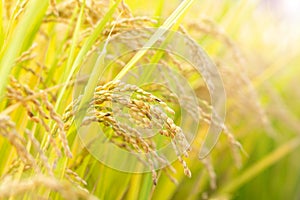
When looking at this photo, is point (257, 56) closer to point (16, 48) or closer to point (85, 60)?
point (85, 60)

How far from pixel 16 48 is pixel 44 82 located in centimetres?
39

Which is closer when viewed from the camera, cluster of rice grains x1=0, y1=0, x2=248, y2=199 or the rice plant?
cluster of rice grains x1=0, y1=0, x2=248, y2=199

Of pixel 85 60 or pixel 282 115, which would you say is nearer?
pixel 85 60

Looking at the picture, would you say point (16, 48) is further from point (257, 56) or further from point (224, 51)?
point (257, 56)

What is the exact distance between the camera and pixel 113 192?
1573 millimetres

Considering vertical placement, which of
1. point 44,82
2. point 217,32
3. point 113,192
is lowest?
point 113,192

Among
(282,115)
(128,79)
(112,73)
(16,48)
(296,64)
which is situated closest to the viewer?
(16,48)

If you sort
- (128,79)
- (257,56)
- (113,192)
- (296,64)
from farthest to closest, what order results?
1. (296,64)
2. (257,56)
3. (113,192)
4. (128,79)

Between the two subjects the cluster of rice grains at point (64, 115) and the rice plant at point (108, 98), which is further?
the rice plant at point (108, 98)

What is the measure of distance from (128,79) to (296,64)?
2.26 m

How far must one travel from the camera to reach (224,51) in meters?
2.53

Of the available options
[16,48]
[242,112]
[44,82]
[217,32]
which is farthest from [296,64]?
[16,48]

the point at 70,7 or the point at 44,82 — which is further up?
the point at 70,7

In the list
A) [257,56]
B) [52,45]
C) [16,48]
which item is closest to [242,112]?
[257,56]
